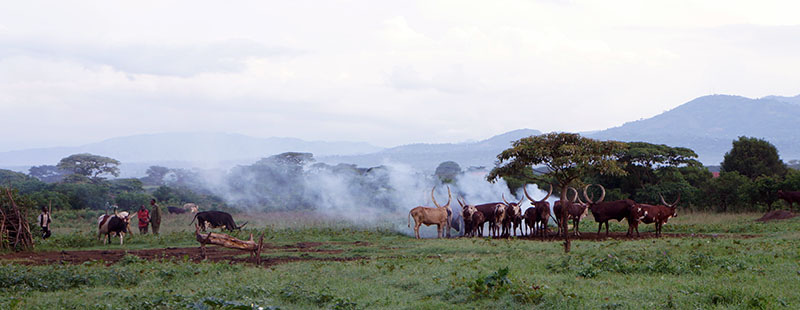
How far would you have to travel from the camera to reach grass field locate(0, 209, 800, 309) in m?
11.0

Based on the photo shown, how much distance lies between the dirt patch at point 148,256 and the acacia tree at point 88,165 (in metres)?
80.5

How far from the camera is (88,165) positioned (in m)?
98.8

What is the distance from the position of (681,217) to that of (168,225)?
27439mm

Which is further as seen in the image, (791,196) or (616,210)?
(791,196)

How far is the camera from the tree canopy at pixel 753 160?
162 ft

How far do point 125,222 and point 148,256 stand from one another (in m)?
5.76

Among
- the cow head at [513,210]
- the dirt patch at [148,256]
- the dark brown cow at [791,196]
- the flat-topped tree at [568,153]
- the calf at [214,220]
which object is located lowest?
the dirt patch at [148,256]

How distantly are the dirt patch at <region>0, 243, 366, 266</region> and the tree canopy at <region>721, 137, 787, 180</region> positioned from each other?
1514 inches

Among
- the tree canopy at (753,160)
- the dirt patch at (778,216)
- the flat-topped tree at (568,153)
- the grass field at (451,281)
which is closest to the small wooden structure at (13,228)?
the grass field at (451,281)

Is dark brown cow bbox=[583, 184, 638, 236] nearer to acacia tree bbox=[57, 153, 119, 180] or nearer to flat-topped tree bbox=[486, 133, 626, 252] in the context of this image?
flat-topped tree bbox=[486, 133, 626, 252]

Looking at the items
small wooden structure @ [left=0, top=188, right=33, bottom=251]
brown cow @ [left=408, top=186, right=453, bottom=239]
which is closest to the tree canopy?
brown cow @ [left=408, top=186, right=453, bottom=239]

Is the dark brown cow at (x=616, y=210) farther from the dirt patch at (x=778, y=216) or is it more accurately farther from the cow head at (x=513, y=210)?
the dirt patch at (x=778, y=216)

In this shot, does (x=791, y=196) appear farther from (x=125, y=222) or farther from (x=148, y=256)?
(x=125, y=222)

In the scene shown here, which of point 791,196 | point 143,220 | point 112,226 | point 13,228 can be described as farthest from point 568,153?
point 791,196
